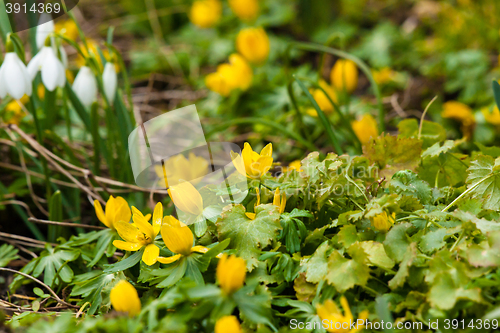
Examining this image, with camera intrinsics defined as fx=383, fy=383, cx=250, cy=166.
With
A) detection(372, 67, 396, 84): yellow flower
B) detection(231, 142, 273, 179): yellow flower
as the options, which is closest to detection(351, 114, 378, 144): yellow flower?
detection(231, 142, 273, 179): yellow flower

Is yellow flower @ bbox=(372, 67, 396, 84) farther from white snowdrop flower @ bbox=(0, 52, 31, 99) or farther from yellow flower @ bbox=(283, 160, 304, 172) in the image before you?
white snowdrop flower @ bbox=(0, 52, 31, 99)

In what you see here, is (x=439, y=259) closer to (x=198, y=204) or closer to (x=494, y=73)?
(x=198, y=204)

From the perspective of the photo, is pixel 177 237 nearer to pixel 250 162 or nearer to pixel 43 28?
pixel 250 162

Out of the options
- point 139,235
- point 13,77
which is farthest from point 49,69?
point 139,235

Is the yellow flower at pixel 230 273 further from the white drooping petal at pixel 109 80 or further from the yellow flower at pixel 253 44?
the yellow flower at pixel 253 44

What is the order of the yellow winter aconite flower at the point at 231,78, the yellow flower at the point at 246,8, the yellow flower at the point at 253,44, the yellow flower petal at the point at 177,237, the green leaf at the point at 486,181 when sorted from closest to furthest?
the yellow flower petal at the point at 177,237
the green leaf at the point at 486,181
the yellow winter aconite flower at the point at 231,78
the yellow flower at the point at 253,44
the yellow flower at the point at 246,8

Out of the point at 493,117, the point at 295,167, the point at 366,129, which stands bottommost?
the point at 493,117

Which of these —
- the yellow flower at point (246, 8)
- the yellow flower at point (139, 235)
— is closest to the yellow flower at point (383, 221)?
the yellow flower at point (139, 235)
